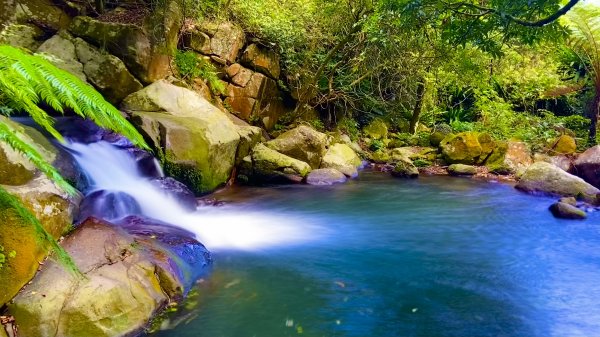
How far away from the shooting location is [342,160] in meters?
11.2

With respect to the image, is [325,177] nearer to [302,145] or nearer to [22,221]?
[302,145]

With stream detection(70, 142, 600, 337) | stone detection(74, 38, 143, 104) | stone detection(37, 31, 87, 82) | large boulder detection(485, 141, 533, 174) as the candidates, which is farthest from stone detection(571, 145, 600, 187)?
stone detection(37, 31, 87, 82)

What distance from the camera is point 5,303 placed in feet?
10.6

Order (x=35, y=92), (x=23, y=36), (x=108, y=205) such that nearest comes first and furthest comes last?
(x=35, y=92), (x=108, y=205), (x=23, y=36)

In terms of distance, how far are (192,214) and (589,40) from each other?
10.1 metres

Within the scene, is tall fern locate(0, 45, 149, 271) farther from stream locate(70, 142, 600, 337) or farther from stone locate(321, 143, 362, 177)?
stone locate(321, 143, 362, 177)

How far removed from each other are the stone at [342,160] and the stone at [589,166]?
494 cm

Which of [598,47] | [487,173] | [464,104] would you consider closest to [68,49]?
[487,173]

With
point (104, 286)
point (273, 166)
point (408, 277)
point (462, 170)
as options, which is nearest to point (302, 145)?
point (273, 166)

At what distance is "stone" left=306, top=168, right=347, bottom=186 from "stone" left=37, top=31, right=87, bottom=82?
4.83 metres

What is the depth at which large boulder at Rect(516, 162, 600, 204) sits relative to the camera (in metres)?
8.50

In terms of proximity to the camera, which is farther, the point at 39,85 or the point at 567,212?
the point at 567,212

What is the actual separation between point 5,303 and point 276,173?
6.42 m

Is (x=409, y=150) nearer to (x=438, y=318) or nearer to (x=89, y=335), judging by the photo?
(x=438, y=318)
